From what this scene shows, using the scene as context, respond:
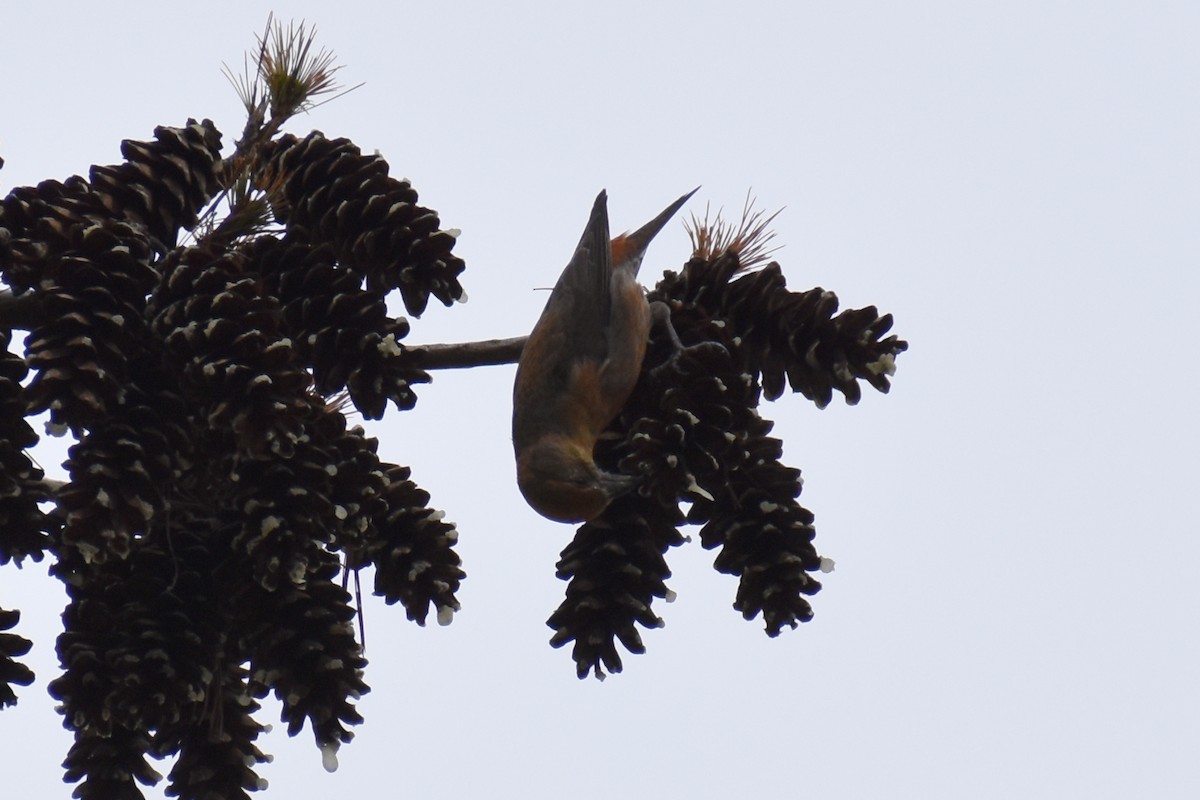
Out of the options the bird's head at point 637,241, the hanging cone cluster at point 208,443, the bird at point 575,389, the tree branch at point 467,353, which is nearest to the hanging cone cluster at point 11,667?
the hanging cone cluster at point 208,443

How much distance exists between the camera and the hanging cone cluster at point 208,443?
5.78ft

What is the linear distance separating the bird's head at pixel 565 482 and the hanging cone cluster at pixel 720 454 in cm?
3

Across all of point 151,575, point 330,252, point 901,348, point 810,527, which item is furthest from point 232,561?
point 901,348

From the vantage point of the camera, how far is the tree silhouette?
178cm

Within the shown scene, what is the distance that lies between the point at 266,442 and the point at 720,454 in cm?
67

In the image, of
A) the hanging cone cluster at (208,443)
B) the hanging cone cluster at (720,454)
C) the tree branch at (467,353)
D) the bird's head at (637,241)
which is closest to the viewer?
the hanging cone cluster at (208,443)

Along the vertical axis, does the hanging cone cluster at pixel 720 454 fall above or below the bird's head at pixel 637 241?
below

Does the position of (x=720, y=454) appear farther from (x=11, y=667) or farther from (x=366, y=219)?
(x=11, y=667)

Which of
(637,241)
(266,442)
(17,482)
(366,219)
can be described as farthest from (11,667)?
(637,241)

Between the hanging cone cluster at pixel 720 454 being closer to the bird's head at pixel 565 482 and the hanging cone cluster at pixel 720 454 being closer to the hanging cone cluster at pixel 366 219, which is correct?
the bird's head at pixel 565 482

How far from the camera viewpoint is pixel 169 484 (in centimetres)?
179

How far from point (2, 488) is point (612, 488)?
0.92 m

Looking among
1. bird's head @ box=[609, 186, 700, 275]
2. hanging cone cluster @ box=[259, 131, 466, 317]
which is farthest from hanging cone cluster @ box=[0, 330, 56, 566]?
bird's head @ box=[609, 186, 700, 275]

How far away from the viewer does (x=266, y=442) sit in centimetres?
172
